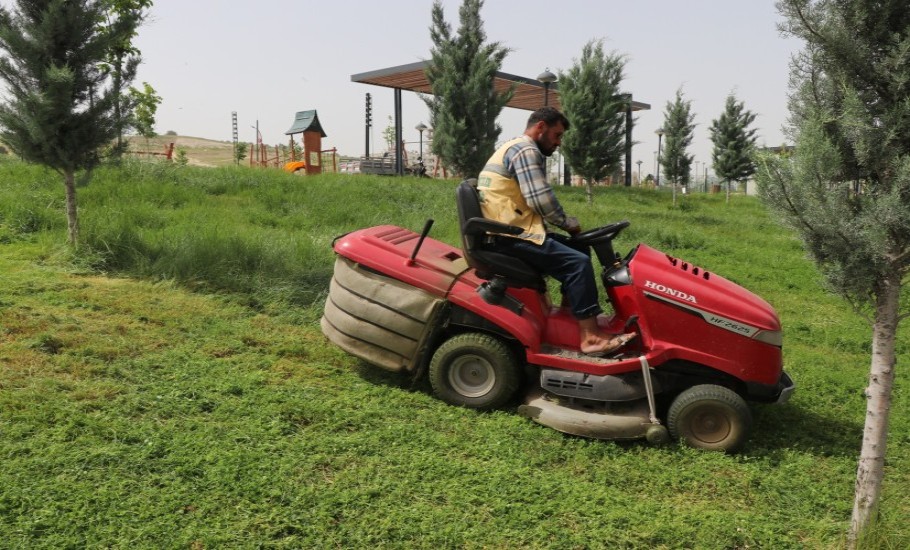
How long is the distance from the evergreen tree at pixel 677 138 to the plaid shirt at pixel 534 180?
87.9 feet

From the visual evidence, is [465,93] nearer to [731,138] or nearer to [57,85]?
[57,85]

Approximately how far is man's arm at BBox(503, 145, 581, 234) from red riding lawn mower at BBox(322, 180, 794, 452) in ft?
0.67

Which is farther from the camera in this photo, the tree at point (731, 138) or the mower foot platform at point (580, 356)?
the tree at point (731, 138)

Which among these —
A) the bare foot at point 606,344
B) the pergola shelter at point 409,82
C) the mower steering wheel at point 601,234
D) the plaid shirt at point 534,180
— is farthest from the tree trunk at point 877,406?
the pergola shelter at point 409,82

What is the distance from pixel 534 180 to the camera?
161 inches

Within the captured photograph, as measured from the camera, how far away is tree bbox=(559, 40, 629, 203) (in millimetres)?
18312

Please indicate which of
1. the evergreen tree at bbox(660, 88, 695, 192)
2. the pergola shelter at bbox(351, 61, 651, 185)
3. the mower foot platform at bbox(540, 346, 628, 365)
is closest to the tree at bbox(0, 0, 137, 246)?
the mower foot platform at bbox(540, 346, 628, 365)

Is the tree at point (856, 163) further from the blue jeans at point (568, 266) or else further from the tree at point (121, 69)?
the tree at point (121, 69)

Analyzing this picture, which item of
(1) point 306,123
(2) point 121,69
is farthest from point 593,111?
(2) point 121,69

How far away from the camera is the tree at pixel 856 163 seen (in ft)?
9.05

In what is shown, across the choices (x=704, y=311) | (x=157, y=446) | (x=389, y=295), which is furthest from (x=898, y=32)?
(x=157, y=446)

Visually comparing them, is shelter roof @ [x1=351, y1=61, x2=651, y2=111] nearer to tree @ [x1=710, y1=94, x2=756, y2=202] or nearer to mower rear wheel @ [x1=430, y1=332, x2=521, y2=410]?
tree @ [x1=710, y1=94, x2=756, y2=202]

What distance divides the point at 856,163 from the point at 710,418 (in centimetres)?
177

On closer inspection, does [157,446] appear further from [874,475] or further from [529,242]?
[874,475]
